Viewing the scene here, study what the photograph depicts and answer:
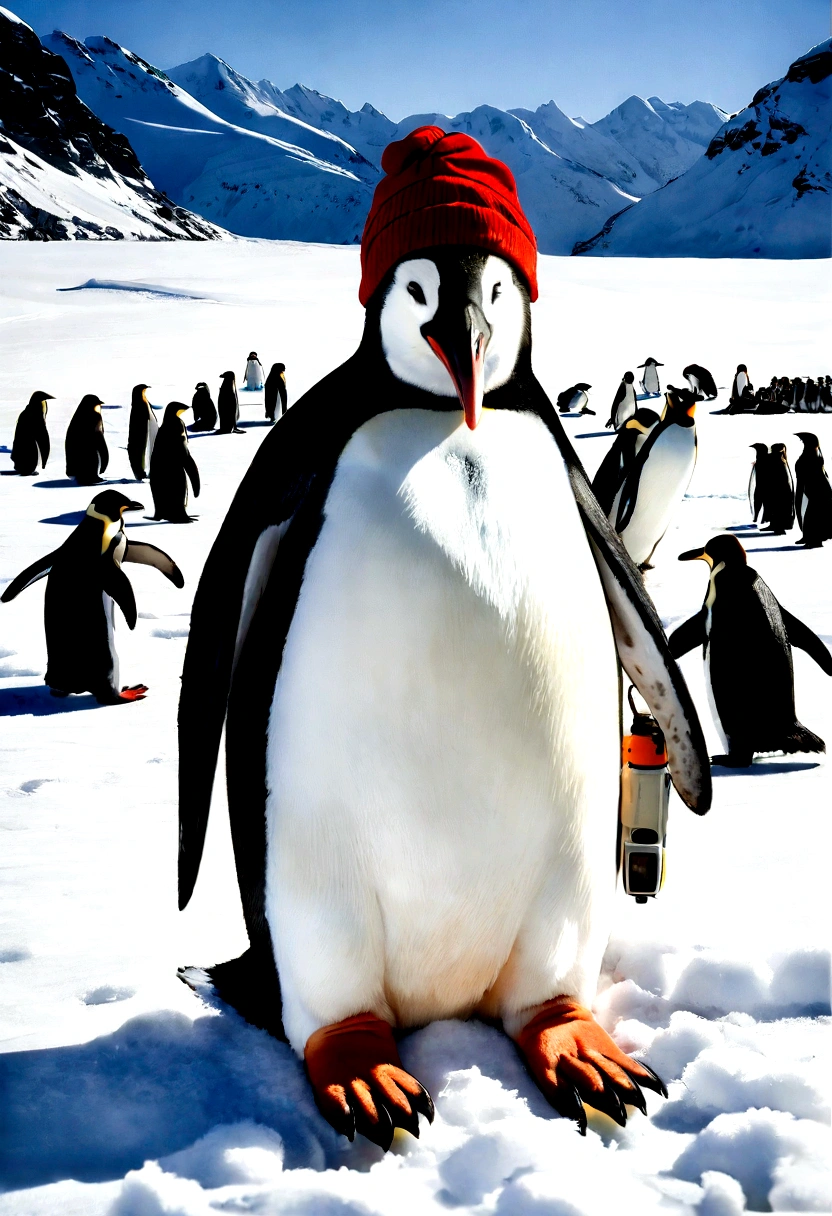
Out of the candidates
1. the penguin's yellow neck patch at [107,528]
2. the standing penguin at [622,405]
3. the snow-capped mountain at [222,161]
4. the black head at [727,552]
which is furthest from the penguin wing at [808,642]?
the snow-capped mountain at [222,161]

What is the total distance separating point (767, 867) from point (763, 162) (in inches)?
4138

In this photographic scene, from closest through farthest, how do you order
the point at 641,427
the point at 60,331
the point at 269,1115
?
1. the point at 269,1115
2. the point at 641,427
3. the point at 60,331

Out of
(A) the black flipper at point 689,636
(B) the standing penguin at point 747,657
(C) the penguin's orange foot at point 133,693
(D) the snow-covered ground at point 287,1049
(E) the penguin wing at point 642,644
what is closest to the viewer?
(D) the snow-covered ground at point 287,1049

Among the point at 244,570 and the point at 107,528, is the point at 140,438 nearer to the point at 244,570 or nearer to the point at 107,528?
the point at 107,528

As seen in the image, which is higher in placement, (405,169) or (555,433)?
(405,169)

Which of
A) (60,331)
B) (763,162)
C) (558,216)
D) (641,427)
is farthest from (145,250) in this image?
(558,216)

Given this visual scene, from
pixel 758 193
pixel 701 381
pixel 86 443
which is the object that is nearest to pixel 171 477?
pixel 86 443

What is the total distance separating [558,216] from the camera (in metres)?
157

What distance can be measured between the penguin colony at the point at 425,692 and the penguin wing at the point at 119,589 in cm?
233

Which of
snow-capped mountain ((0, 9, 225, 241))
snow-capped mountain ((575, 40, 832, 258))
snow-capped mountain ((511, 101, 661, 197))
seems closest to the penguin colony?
snow-capped mountain ((0, 9, 225, 241))

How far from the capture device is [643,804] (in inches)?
70.2

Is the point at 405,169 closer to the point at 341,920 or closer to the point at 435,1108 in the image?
the point at 341,920

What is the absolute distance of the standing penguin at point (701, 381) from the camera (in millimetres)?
16500

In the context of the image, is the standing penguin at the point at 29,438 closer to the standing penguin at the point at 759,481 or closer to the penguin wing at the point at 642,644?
the standing penguin at the point at 759,481
